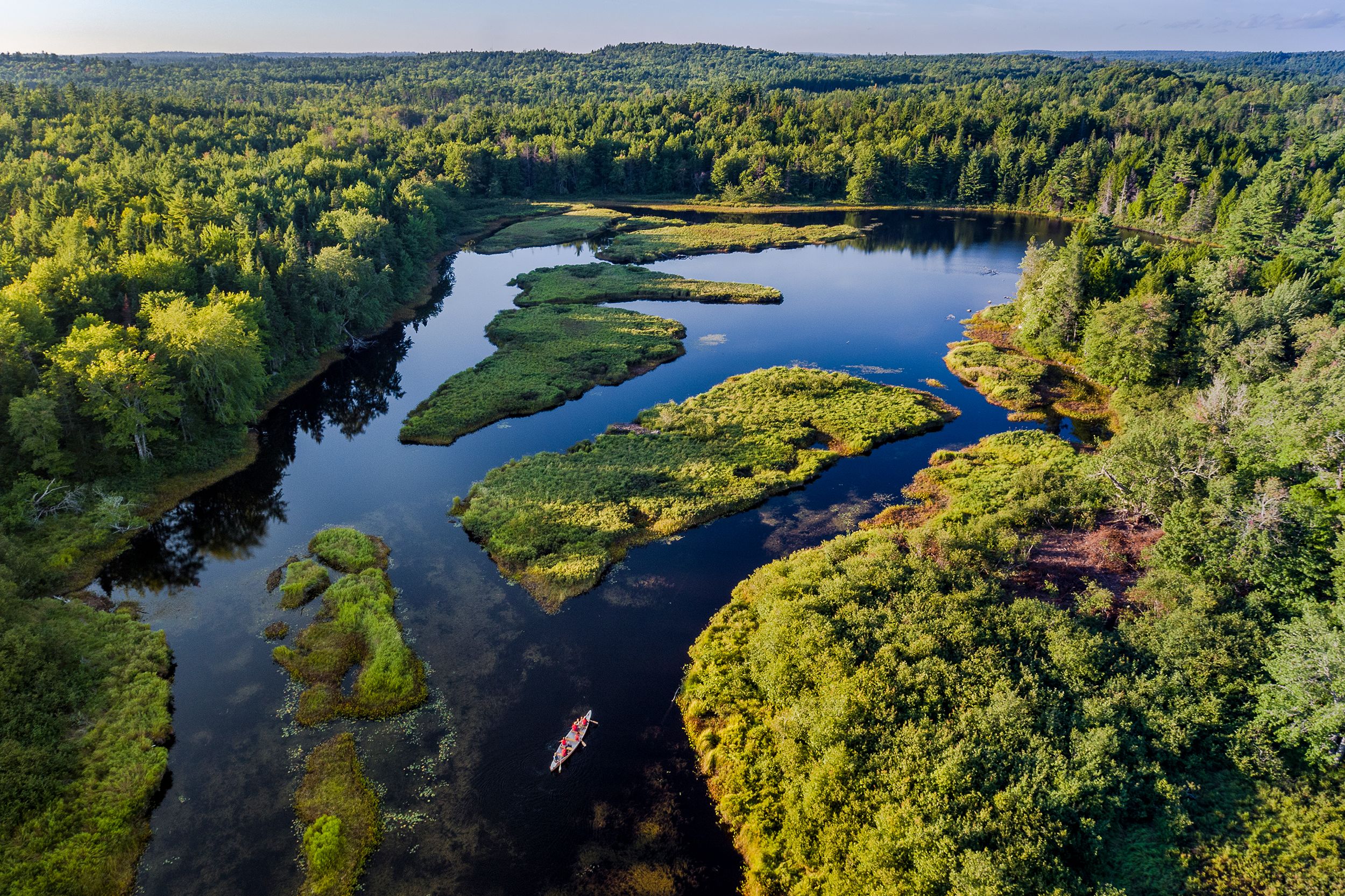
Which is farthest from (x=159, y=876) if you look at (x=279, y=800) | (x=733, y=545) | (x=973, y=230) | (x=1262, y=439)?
(x=973, y=230)

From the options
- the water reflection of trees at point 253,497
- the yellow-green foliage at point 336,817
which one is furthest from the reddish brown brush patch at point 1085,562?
the water reflection of trees at point 253,497

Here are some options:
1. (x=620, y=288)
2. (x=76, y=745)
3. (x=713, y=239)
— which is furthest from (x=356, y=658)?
(x=713, y=239)

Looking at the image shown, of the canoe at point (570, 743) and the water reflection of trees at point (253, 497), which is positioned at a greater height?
the water reflection of trees at point (253, 497)

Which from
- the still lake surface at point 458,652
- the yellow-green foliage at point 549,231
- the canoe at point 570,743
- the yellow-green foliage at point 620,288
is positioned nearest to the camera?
the still lake surface at point 458,652

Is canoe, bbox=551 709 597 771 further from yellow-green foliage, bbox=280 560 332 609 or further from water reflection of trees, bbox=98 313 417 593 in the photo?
water reflection of trees, bbox=98 313 417 593

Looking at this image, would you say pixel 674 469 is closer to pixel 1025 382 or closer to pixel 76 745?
pixel 76 745

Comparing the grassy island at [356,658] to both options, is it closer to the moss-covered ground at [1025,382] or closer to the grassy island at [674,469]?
the grassy island at [674,469]

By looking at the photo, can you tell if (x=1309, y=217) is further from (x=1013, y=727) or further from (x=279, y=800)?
(x=279, y=800)
